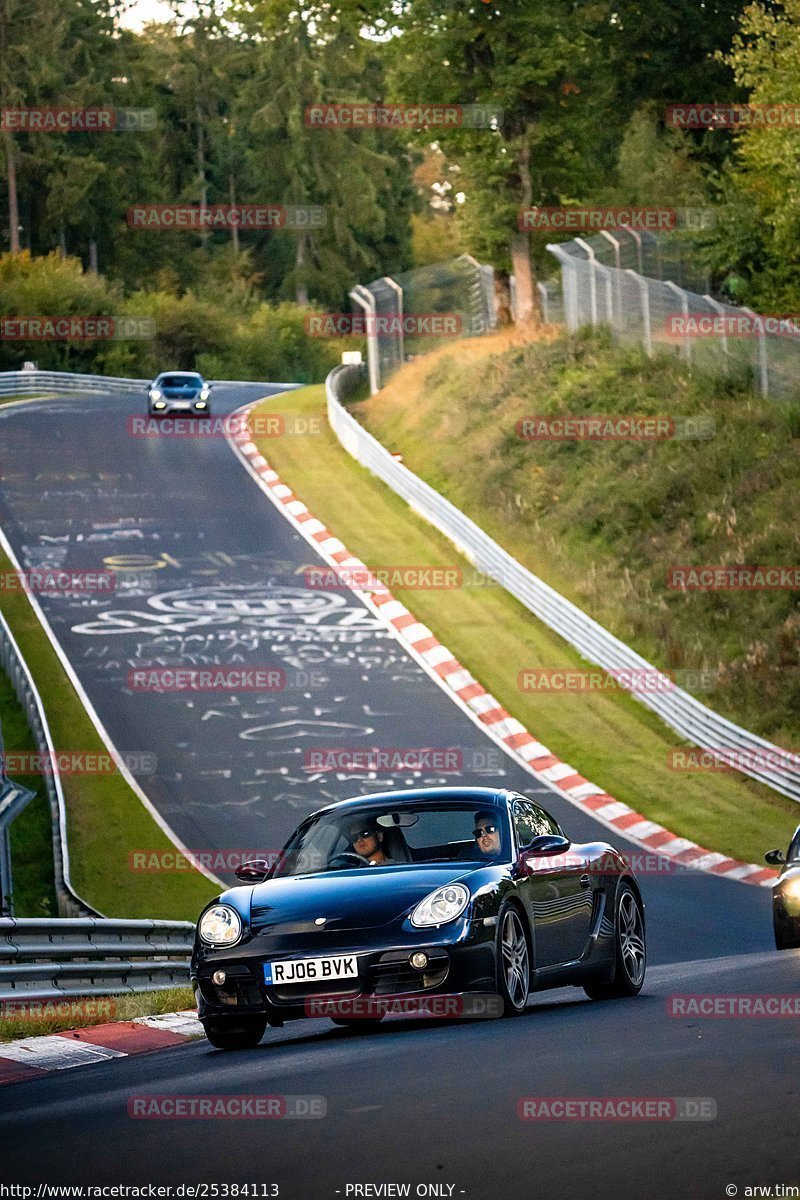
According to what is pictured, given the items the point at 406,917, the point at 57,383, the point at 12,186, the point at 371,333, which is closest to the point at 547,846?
Answer: the point at 406,917

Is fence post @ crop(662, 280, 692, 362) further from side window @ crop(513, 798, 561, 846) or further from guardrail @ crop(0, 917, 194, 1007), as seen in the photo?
side window @ crop(513, 798, 561, 846)

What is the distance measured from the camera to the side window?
10.6 m

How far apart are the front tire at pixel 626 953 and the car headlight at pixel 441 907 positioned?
70.4 inches

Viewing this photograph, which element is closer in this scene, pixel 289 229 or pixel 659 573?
pixel 659 573

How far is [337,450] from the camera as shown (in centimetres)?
4406

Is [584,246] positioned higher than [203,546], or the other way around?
[584,246]

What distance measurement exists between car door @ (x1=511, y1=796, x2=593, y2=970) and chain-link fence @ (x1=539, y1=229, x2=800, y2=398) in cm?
2327

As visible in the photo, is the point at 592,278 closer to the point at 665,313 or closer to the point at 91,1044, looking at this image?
the point at 665,313

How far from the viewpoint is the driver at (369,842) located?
1033 centimetres

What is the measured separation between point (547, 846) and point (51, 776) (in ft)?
45.6

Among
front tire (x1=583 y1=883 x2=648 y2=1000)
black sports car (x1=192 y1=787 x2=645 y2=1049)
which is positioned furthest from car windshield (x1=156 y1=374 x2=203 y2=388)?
black sports car (x1=192 y1=787 x2=645 y2=1049)

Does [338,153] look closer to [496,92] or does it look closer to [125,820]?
[496,92]

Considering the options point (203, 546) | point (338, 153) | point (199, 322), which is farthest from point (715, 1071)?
point (338, 153)

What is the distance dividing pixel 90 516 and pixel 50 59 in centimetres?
6010
